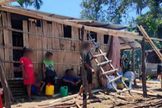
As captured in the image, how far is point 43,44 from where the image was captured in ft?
25.0

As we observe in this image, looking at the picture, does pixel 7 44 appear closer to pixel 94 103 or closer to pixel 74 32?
pixel 74 32

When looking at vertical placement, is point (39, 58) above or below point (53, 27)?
below

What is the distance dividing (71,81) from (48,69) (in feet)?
3.81

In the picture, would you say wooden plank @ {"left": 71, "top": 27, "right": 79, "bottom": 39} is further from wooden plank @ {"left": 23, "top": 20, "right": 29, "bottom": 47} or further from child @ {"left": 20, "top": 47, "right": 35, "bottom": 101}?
child @ {"left": 20, "top": 47, "right": 35, "bottom": 101}

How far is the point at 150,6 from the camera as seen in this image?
67.1 feet

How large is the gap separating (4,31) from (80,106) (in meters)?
3.49

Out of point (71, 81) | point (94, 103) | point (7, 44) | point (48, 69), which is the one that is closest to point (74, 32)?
point (71, 81)

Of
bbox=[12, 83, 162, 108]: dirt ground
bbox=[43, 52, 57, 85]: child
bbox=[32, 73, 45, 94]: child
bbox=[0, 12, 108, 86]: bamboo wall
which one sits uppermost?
bbox=[0, 12, 108, 86]: bamboo wall

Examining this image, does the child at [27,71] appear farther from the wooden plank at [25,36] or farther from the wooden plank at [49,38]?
the wooden plank at [49,38]

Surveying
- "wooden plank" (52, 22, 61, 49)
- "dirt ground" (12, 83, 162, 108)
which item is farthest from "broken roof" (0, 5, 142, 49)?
"dirt ground" (12, 83, 162, 108)

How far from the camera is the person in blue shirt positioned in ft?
25.6

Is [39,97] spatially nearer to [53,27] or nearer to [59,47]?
[59,47]

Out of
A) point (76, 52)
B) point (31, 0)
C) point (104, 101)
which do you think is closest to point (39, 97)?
point (104, 101)

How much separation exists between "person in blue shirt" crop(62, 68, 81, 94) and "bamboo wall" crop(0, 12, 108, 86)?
40 cm
